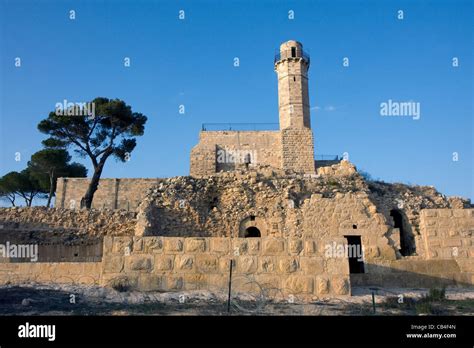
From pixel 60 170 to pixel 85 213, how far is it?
17.9 meters

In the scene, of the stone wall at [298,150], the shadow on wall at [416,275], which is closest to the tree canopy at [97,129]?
the stone wall at [298,150]

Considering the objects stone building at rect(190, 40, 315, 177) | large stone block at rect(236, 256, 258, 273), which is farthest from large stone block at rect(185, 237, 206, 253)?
stone building at rect(190, 40, 315, 177)

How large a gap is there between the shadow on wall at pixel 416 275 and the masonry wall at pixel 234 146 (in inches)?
854

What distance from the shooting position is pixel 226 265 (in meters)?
5.75

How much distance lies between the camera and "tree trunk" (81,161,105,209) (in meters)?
25.7

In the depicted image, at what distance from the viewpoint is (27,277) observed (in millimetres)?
7305

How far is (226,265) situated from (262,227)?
10.3 m

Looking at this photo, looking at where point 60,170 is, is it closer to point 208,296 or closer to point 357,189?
point 357,189

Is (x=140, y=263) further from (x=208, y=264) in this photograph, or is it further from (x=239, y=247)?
(x=239, y=247)

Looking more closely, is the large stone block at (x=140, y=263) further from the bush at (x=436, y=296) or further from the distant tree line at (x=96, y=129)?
the distant tree line at (x=96, y=129)

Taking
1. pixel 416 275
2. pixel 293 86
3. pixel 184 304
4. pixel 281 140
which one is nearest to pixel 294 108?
pixel 293 86

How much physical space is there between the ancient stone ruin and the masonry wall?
0.09 metres

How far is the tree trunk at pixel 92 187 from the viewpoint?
25.7 metres

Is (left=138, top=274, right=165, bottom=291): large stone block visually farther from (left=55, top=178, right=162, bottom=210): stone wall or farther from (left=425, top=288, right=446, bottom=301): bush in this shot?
(left=55, top=178, right=162, bottom=210): stone wall
